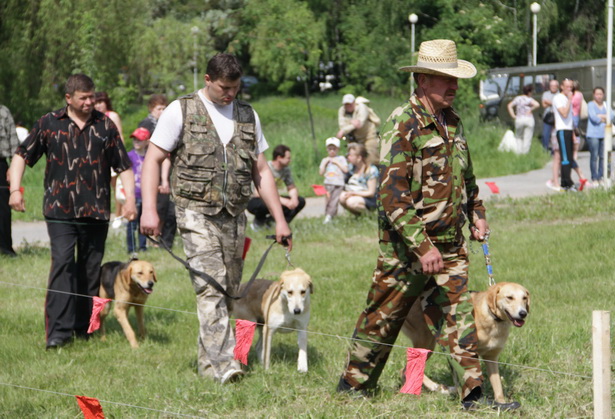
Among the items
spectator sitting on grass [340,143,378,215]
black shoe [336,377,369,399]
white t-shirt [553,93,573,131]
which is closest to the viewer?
black shoe [336,377,369,399]

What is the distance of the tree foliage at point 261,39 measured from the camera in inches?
892

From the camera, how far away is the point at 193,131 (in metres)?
5.81

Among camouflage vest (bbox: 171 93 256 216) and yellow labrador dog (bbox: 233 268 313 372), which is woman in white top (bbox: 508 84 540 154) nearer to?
yellow labrador dog (bbox: 233 268 313 372)

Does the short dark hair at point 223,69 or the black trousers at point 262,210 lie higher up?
the short dark hair at point 223,69

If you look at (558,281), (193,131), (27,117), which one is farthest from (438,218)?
(27,117)

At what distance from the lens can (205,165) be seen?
19.1 feet

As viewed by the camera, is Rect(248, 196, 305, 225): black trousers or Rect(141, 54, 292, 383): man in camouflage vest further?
Rect(248, 196, 305, 225): black trousers

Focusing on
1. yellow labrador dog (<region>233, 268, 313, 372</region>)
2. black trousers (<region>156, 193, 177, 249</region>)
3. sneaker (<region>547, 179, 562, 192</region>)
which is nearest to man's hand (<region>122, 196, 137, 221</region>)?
yellow labrador dog (<region>233, 268, 313, 372</region>)

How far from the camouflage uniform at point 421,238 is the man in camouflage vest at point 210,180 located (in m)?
1.04

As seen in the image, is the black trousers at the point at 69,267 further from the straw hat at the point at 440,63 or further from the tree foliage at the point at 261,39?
the tree foliage at the point at 261,39

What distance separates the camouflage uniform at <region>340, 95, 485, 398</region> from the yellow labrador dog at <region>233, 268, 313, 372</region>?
1.06m

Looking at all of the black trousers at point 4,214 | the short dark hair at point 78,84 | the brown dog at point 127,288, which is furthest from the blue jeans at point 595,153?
the short dark hair at point 78,84

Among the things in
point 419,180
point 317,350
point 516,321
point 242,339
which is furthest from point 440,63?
point 317,350

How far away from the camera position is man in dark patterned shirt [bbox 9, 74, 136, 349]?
7102 millimetres
